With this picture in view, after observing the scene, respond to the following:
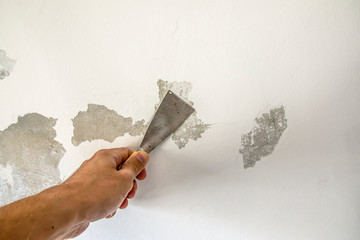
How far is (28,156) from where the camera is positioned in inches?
42.4

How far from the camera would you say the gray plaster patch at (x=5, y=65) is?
1.03 meters

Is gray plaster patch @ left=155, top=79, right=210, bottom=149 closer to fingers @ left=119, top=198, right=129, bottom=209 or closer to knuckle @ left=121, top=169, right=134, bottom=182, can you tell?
knuckle @ left=121, top=169, right=134, bottom=182

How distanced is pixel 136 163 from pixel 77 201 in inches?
10.8

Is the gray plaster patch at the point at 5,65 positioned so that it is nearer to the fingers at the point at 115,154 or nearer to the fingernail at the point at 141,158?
the fingers at the point at 115,154

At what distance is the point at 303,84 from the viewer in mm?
1067

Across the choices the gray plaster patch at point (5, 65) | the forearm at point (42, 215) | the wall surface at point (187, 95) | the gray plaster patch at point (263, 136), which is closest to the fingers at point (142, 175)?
the wall surface at point (187, 95)

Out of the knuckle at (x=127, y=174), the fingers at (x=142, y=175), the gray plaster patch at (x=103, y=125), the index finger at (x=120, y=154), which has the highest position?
the gray plaster patch at (x=103, y=125)

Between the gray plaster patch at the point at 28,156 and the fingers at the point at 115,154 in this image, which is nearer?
the fingers at the point at 115,154

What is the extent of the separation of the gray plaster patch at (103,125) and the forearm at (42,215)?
323 mm

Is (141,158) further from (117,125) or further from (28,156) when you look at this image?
(28,156)

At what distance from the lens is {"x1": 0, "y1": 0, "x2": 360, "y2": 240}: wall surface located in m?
1.01

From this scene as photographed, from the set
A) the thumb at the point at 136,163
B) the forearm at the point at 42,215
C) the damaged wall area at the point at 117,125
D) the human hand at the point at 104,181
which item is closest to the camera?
the forearm at the point at 42,215

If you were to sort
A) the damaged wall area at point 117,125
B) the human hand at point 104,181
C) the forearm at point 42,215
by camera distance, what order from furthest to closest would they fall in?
the damaged wall area at point 117,125
the human hand at point 104,181
the forearm at point 42,215

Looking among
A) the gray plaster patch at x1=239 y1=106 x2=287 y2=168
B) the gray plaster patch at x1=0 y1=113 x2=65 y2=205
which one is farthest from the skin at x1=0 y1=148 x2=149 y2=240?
the gray plaster patch at x1=239 y1=106 x2=287 y2=168
